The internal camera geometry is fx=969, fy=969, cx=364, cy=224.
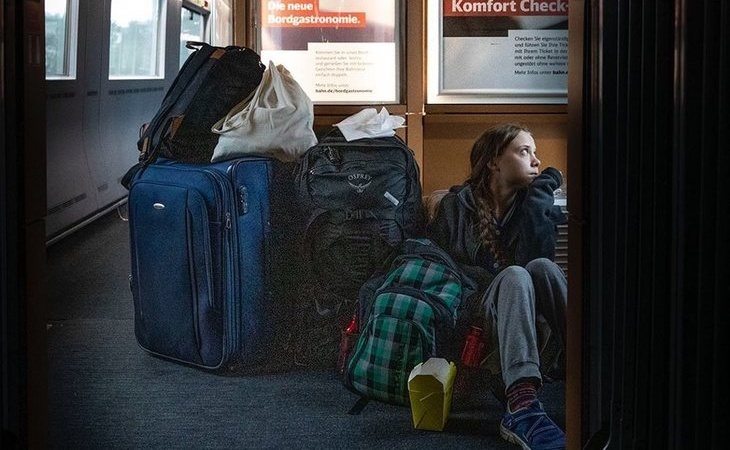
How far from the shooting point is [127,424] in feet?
8.37

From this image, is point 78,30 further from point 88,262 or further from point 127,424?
point 127,424

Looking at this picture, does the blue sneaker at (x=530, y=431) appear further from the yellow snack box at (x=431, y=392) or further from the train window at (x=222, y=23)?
the train window at (x=222, y=23)

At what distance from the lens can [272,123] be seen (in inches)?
107

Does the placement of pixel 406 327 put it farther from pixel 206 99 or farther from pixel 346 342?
pixel 206 99

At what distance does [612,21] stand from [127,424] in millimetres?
1615

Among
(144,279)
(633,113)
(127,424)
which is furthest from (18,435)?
(633,113)

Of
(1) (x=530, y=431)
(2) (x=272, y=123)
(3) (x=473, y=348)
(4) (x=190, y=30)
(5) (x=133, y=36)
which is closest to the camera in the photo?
(1) (x=530, y=431)

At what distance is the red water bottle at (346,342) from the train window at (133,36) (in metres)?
2.13

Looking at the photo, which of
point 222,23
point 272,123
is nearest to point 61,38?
point 222,23

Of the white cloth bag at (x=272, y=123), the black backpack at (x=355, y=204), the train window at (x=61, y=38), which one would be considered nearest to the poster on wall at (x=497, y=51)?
the black backpack at (x=355, y=204)

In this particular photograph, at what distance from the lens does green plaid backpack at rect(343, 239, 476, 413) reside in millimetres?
2578

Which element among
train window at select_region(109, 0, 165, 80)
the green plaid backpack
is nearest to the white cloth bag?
the green plaid backpack

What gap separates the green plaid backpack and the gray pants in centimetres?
9

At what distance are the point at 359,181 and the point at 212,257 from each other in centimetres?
47
